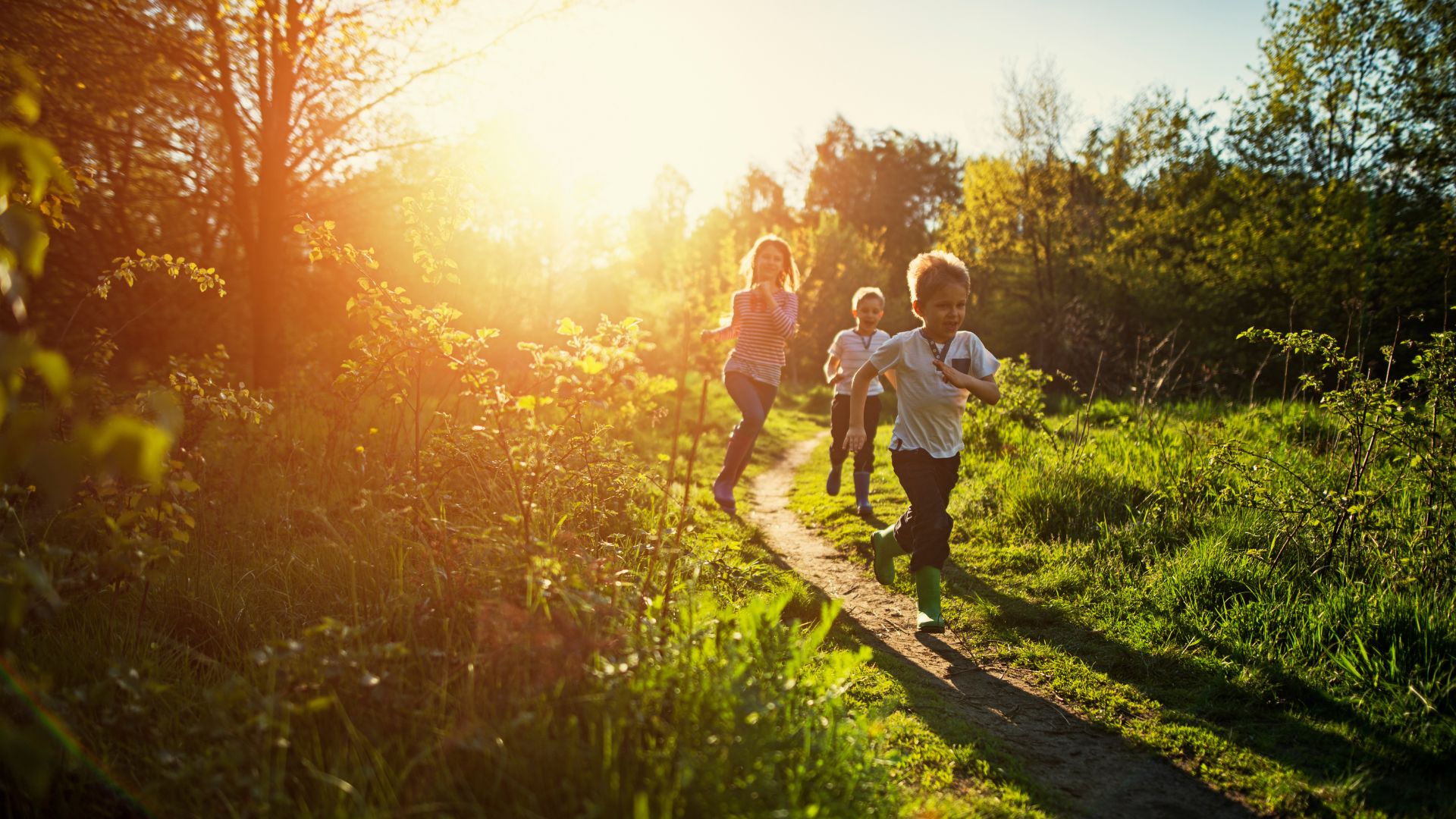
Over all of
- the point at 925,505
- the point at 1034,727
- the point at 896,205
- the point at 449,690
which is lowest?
the point at 1034,727

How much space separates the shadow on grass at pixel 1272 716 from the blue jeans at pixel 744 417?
9.46ft

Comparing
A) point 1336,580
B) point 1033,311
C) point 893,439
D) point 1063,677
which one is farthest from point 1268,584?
point 1033,311

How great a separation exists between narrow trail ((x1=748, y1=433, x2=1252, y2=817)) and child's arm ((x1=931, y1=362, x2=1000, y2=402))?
4.60 ft

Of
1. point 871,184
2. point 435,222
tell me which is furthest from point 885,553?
point 871,184

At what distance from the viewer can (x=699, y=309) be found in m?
21.8

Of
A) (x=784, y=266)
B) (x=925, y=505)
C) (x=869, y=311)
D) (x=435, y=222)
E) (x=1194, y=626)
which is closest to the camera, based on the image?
(x=435, y=222)

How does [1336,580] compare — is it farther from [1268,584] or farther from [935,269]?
[935,269]

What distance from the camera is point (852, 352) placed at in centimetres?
756

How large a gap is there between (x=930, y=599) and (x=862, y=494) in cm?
280

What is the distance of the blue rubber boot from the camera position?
22.4 feet

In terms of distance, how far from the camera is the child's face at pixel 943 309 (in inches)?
169

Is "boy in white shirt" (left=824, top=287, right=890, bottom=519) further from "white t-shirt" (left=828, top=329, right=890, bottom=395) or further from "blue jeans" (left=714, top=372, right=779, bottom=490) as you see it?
"blue jeans" (left=714, top=372, right=779, bottom=490)

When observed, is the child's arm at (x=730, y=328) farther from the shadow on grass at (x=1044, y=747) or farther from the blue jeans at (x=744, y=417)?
the shadow on grass at (x=1044, y=747)

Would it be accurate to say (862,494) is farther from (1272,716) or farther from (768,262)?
(1272,716)
